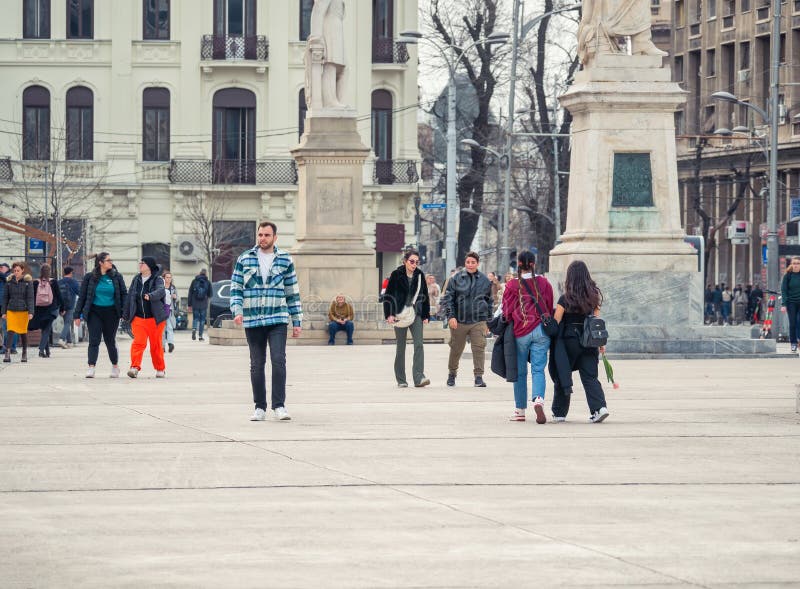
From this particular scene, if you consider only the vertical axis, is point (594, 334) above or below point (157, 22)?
below

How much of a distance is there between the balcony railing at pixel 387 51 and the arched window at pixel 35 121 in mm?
11228

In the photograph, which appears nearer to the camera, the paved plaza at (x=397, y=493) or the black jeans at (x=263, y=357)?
the paved plaza at (x=397, y=493)

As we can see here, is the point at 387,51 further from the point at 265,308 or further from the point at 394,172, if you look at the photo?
the point at 265,308

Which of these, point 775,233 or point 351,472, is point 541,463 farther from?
point 775,233

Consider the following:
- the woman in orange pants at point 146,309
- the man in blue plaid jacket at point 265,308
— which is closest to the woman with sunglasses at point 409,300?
the woman in orange pants at point 146,309

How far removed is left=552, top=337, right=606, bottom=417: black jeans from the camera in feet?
53.2

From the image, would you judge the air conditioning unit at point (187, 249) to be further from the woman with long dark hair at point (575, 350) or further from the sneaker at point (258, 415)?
the woman with long dark hair at point (575, 350)

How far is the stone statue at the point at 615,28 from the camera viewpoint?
2845 centimetres

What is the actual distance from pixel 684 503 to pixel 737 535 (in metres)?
1.19

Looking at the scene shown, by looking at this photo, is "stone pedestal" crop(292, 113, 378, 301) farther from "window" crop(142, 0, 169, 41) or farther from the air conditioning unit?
"window" crop(142, 0, 169, 41)

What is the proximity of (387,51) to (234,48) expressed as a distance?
5395mm

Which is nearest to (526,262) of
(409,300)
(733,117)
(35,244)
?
(409,300)

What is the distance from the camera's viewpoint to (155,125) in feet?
201

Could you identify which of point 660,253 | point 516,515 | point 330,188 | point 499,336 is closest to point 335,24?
point 330,188
